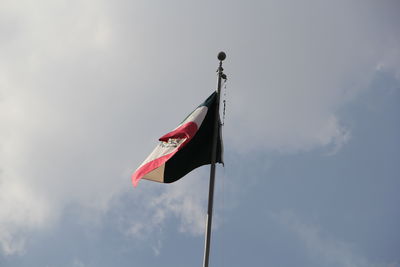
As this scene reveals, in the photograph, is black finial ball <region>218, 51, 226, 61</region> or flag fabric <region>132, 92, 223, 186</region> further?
black finial ball <region>218, 51, 226, 61</region>

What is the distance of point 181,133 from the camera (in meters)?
15.3

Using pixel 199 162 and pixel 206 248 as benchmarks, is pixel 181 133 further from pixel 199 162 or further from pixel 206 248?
pixel 206 248

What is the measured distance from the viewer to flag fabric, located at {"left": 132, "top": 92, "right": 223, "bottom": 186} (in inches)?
603

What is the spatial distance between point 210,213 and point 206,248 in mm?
1297

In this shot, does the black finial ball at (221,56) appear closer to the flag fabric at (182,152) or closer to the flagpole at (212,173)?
the flagpole at (212,173)

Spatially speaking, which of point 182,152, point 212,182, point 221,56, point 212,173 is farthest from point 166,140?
point 221,56

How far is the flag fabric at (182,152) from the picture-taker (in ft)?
50.3

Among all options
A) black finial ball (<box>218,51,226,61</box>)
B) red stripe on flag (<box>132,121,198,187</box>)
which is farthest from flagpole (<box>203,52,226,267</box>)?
red stripe on flag (<box>132,121,198,187</box>)

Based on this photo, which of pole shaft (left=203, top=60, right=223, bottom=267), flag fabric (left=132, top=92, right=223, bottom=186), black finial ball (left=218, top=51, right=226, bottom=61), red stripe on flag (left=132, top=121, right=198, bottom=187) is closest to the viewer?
pole shaft (left=203, top=60, right=223, bottom=267)

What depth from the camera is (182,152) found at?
15516mm

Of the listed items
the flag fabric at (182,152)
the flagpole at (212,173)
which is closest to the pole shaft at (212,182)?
the flagpole at (212,173)

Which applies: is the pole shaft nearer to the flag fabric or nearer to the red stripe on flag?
the flag fabric

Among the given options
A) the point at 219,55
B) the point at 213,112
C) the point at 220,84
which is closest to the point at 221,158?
the point at 213,112

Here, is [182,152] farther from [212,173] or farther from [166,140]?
[212,173]
